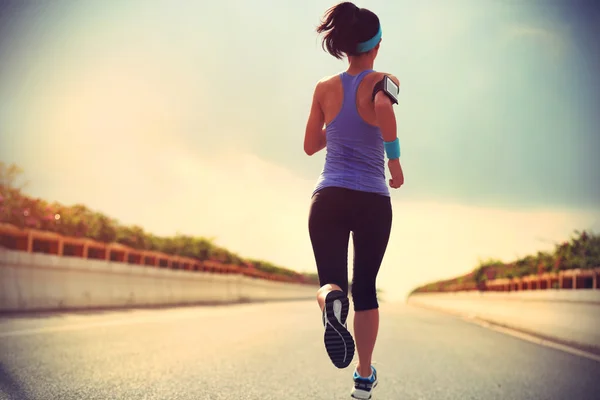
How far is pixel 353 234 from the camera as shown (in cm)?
258

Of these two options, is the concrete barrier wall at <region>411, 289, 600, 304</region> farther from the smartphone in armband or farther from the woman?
the smartphone in armband

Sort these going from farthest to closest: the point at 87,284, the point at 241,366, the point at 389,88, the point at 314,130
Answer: the point at 87,284 < the point at 241,366 < the point at 314,130 < the point at 389,88

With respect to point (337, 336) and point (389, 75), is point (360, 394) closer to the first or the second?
point (337, 336)

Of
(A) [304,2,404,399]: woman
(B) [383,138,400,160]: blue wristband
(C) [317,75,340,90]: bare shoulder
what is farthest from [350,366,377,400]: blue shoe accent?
(C) [317,75,340,90]: bare shoulder

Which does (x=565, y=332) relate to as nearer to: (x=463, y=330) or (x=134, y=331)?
(x=463, y=330)

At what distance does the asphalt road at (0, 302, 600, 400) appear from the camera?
19.0 ft

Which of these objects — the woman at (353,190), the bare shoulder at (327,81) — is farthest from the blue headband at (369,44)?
the bare shoulder at (327,81)

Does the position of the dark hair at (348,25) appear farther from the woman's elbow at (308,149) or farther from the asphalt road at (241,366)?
the asphalt road at (241,366)

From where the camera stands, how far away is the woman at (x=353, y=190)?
242 cm

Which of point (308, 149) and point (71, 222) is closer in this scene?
point (308, 149)

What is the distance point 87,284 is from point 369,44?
1480 centimetres

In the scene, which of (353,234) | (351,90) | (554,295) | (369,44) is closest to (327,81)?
(351,90)

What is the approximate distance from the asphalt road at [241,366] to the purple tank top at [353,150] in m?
3.44

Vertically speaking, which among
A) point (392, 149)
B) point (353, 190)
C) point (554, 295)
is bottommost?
point (554, 295)
